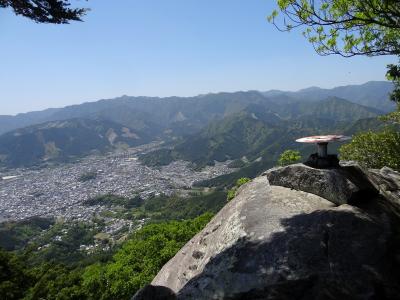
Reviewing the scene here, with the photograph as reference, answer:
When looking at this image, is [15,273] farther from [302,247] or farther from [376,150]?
[376,150]

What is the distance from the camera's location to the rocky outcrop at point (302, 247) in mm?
11635

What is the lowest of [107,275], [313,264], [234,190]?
[107,275]

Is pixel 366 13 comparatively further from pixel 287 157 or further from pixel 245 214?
pixel 287 157

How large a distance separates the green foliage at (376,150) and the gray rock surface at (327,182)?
2690 cm

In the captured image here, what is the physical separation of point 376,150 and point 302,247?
33.5 m

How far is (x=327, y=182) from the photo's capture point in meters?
15.8

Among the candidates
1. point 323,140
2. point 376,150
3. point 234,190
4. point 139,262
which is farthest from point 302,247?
point 376,150

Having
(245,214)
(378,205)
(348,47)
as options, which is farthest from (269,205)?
(348,47)

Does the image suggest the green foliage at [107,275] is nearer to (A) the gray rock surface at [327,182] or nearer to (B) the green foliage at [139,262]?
(B) the green foliage at [139,262]

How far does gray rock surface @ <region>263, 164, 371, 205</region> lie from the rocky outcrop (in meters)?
0.04

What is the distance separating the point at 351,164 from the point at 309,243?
6.28 meters

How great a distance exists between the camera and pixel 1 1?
14.7 meters

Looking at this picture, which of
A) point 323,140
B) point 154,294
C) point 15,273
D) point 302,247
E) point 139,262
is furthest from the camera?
point 139,262

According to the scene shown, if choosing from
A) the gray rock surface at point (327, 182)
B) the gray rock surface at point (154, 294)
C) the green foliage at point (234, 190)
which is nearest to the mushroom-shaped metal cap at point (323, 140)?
the gray rock surface at point (327, 182)
